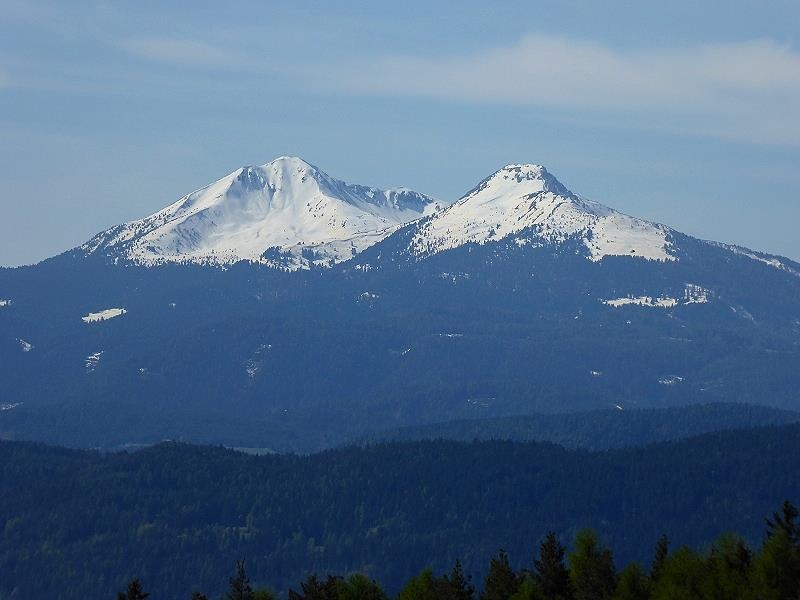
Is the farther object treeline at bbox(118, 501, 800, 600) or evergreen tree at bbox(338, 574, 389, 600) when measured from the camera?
evergreen tree at bbox(338, 574, 389, 600)

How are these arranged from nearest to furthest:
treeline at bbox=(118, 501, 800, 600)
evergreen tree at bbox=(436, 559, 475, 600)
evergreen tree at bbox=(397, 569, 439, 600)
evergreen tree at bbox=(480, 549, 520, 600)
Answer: treeline at bbox=(118, 501, 800, 600)
evergreen tree at bbox=(436, 559, 475, 600)
evergreen tree at bbox=(397, 569, 439, 600)
evergreen tree at bbox=(480, 549, 520, 600)

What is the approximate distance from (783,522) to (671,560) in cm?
861

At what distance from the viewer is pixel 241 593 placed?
114000 millimetres

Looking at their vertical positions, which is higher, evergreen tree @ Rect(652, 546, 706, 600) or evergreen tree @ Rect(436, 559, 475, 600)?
evergreen tree @ Rect(436, 559, 475, 600)

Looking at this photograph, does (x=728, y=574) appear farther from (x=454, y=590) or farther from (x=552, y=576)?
(x=454, y=590)

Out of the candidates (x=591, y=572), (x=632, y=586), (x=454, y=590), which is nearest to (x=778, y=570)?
(x=632, y=586)

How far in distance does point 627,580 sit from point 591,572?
7.62 feet

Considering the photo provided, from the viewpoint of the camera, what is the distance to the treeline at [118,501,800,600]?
358ft

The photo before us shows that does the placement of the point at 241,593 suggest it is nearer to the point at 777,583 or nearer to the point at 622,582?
the point at 622,582

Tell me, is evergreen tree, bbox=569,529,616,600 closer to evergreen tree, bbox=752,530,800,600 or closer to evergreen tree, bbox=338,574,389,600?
evergreen tree, bbox=752,530,800,600

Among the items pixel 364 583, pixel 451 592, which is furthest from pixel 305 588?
pixel 451 592

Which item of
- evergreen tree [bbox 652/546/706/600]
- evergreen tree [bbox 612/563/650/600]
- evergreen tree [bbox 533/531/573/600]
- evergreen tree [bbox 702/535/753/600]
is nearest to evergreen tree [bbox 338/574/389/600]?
evergreen tree [bbox 533/531/573/600]

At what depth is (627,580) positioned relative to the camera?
11594 cm

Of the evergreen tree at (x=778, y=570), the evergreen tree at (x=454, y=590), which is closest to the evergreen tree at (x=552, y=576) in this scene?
the evergreen tree at (x=454, y=590)
